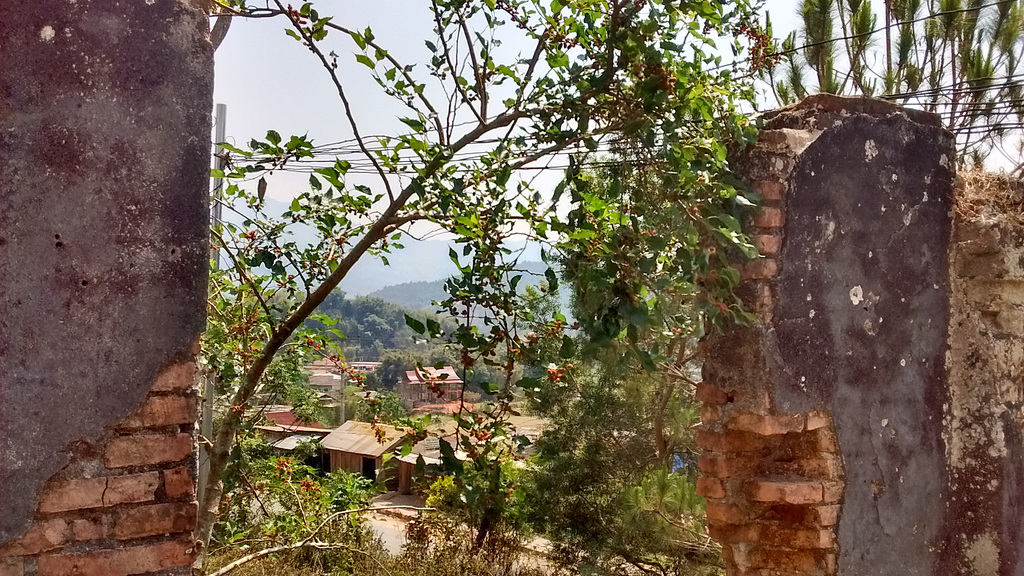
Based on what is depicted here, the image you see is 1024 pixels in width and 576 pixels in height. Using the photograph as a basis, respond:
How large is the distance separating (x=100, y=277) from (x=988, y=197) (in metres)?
3.28

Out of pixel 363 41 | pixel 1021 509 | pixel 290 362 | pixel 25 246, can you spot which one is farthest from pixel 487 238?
pixel 1021 509

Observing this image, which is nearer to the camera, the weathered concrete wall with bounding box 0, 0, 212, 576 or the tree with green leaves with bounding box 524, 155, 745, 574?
the weathered concrete wall with bounding box 0, 0, 212, 576

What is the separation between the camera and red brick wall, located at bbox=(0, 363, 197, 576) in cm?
193

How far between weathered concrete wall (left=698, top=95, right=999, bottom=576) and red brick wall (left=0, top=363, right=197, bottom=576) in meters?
1.78

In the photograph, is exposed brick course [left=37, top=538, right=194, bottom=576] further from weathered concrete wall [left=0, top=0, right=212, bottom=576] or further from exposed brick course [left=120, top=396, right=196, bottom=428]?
exposed brick course [left=120, top=396, right=196, bottom=428]

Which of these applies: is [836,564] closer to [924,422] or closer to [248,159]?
[924,422]

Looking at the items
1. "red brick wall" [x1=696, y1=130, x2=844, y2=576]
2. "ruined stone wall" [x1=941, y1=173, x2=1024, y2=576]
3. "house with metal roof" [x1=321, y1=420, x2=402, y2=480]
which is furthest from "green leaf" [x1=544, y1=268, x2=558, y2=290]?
"house with metal roof" [x1=321, y1=420, x2=402, y2=480]

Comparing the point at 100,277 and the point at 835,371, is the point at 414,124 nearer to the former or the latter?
the point at 100,277

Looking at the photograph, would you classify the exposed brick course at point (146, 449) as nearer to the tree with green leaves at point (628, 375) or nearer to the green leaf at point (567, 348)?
the tree with green leaves at point (628, 375)

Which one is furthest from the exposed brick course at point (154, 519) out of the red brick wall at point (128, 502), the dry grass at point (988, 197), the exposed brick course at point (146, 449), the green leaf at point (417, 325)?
the dry grass at point (988, 197)

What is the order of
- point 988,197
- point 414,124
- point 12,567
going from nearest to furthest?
point 12,567, point 414,124, point 988,197

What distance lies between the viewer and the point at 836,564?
2.90m

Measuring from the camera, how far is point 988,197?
3463 millimetres

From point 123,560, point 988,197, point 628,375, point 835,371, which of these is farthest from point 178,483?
point 628,375
